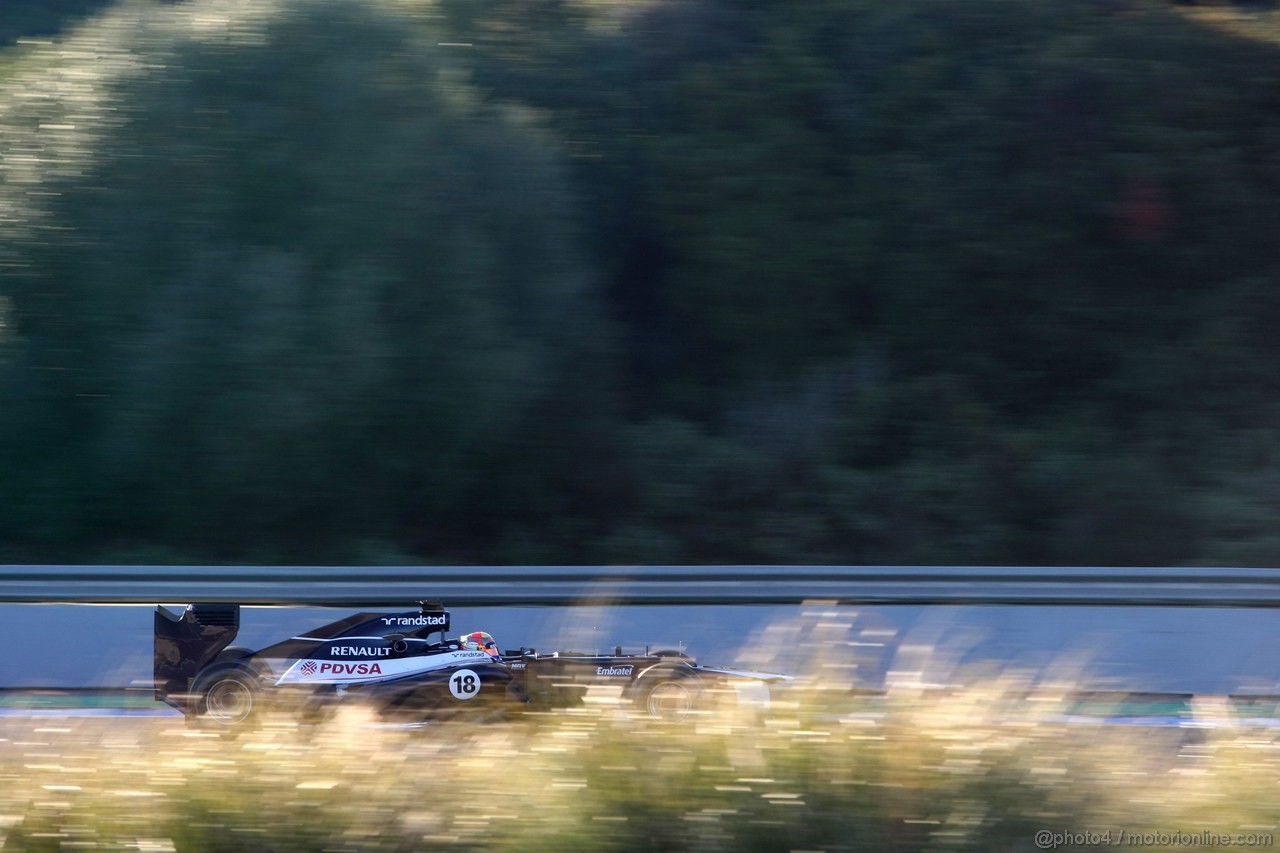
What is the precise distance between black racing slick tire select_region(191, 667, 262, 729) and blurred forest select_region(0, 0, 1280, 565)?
5.18 metres

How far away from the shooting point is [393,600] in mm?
8031

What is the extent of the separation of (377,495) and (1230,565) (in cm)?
753

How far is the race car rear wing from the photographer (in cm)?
615

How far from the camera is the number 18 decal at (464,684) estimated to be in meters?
6.18

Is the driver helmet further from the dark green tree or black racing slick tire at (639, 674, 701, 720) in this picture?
the dark green tree

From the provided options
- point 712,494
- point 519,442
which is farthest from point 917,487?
point 519,442

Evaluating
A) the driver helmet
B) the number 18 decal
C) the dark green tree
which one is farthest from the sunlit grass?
the number 18 decal

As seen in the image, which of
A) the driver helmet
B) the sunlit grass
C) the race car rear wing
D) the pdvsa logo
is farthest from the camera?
the sunlit grass

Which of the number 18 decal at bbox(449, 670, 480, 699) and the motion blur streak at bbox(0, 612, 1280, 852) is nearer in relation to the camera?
the motion blur streak at bbox(0, 612, 1280, 852)

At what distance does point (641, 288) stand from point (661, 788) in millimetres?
11535

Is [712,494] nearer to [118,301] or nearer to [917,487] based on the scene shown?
[917,487]

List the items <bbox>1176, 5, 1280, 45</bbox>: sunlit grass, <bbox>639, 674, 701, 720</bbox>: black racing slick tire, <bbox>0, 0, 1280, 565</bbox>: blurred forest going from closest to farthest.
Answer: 1. <bbox>639, 674, 701, 720</bbox>: black racing slick tire
2. <bbox>0, 0, 1280, 565</bbox>: blurred forest
3. <bbox>1176, 5, 1280, 45</bbox>: sunlit grass

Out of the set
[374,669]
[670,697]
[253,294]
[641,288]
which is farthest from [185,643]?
[641,288]

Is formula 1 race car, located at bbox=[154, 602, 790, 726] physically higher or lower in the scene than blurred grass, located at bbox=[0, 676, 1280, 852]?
lower
